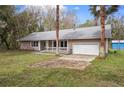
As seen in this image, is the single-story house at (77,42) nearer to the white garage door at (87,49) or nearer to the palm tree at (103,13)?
the white garage door at (87,49)

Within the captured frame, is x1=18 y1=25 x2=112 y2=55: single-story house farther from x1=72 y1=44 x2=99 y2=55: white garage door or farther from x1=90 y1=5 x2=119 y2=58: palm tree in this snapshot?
x1=90 y1=5 x2=119 y2=58: palm tree

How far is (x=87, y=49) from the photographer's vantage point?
2055cm

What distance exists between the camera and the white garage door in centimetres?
2001

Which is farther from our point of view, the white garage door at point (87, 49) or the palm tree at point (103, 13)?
the white garage door at point (87, 49)

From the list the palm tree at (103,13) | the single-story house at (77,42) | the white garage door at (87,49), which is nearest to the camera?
the palm tree at (103,13)

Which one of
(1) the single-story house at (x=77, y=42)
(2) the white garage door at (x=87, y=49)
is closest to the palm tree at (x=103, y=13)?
(1) the single-story house at (x=77, y=42)

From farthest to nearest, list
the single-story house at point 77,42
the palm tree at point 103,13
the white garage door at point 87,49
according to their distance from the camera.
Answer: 1. the single-story house at point 77,42
2. the white garage door at point 87,49
3. the palm tree at point 103,13

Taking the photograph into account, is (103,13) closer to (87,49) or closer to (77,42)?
(87,49)

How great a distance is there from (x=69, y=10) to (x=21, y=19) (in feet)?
54.1

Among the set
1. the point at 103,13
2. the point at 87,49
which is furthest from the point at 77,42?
the point at 103,13

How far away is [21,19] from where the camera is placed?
32.3 metres

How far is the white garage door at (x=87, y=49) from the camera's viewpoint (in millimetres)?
20006

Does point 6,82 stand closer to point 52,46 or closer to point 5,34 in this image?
point 52,46

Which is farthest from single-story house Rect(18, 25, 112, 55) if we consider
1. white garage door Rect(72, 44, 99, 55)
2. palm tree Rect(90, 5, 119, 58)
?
palm tree Rect(90, 5, 119, 58)
